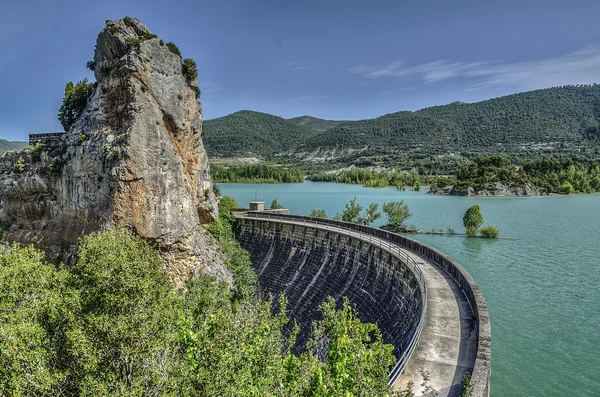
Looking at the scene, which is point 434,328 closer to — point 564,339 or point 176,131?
point 564,339

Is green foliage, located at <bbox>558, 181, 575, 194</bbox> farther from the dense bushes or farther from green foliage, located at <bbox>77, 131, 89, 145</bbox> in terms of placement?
the dense bushes

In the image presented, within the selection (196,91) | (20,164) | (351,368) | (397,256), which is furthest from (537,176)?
(351,368)

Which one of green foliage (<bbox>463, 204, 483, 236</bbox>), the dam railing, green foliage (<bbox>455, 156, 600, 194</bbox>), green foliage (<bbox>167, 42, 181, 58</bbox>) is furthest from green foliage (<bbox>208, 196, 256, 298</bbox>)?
green foliage (<bbox>455, 156, 600, 194</bbox>)

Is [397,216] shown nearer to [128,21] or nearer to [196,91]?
[196,91]

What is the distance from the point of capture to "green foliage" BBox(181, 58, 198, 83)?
1228 inches

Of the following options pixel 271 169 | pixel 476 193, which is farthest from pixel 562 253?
pixel 271 169

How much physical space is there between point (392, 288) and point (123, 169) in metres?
17.8

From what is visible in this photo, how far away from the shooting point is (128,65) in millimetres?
25547

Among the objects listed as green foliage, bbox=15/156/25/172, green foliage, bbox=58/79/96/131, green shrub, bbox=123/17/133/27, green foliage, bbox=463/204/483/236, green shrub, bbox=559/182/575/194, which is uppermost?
green shrub, bbox=123/17/133/27

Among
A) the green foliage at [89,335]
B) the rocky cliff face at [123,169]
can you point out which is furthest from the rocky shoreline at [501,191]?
the green foliage at [89,335]

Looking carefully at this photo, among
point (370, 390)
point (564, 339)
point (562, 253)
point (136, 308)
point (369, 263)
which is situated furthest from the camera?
point (562, 253)

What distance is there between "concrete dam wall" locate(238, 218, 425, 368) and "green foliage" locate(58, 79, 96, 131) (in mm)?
17461

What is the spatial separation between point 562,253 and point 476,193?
71029 millimetres

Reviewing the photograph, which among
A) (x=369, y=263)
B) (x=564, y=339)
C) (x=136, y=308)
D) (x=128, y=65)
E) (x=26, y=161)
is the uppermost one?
(x=128, y=65)
